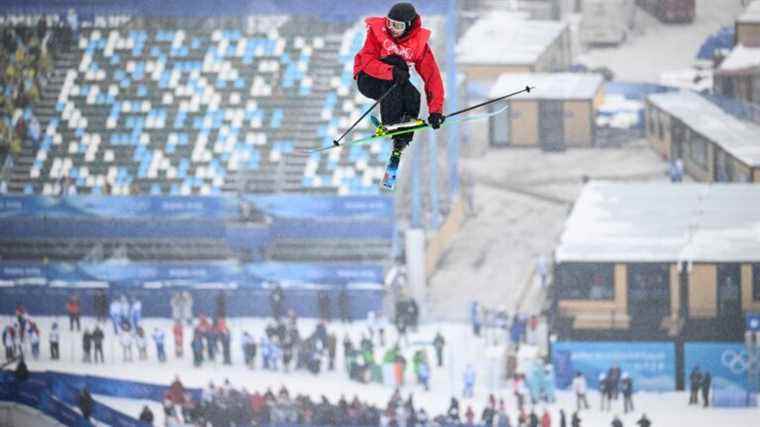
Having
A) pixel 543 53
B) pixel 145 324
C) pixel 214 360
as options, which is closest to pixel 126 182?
pixel 145 324

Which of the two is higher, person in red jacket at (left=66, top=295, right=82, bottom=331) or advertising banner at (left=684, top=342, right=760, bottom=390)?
person in red jacket at (left=66, top=295, right=82, bottom=331)

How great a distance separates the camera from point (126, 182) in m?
42.6

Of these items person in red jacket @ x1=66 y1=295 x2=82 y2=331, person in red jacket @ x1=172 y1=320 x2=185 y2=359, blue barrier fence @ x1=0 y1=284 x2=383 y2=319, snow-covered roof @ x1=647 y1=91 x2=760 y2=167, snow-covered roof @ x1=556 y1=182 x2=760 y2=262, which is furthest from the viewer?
person in red jacket @ x1=66 y1=295 x2=82 y2=331

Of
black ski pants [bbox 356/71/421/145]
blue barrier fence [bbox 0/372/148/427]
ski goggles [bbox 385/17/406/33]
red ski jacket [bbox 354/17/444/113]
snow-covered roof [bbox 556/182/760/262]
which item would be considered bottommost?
blue barrier fence [bbox 0/372/148/427]

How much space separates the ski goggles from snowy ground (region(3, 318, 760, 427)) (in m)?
18.8

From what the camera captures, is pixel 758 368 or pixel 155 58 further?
pixel 155 58

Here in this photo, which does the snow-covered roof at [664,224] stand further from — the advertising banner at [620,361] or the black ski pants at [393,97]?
the black ski pants at [393,97]

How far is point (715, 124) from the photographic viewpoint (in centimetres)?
4044

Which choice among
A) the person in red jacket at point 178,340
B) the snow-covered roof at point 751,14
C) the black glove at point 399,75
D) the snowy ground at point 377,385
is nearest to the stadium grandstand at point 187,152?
the snowy ground at point 377,385

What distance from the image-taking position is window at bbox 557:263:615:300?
3391 centimetres

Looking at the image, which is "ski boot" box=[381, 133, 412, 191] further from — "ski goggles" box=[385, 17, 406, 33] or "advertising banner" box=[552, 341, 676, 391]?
"advertising banner" box=[552, 341, 676, 391]

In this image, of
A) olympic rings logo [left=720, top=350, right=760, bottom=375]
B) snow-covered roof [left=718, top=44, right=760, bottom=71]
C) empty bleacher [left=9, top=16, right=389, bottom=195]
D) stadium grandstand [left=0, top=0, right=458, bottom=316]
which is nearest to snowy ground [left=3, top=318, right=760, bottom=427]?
olympic rings logo [left=720, top=350, right=760, bottom=375]

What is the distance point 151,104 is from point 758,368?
50.4 ft

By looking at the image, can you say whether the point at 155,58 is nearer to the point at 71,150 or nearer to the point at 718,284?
the point at 71,150
